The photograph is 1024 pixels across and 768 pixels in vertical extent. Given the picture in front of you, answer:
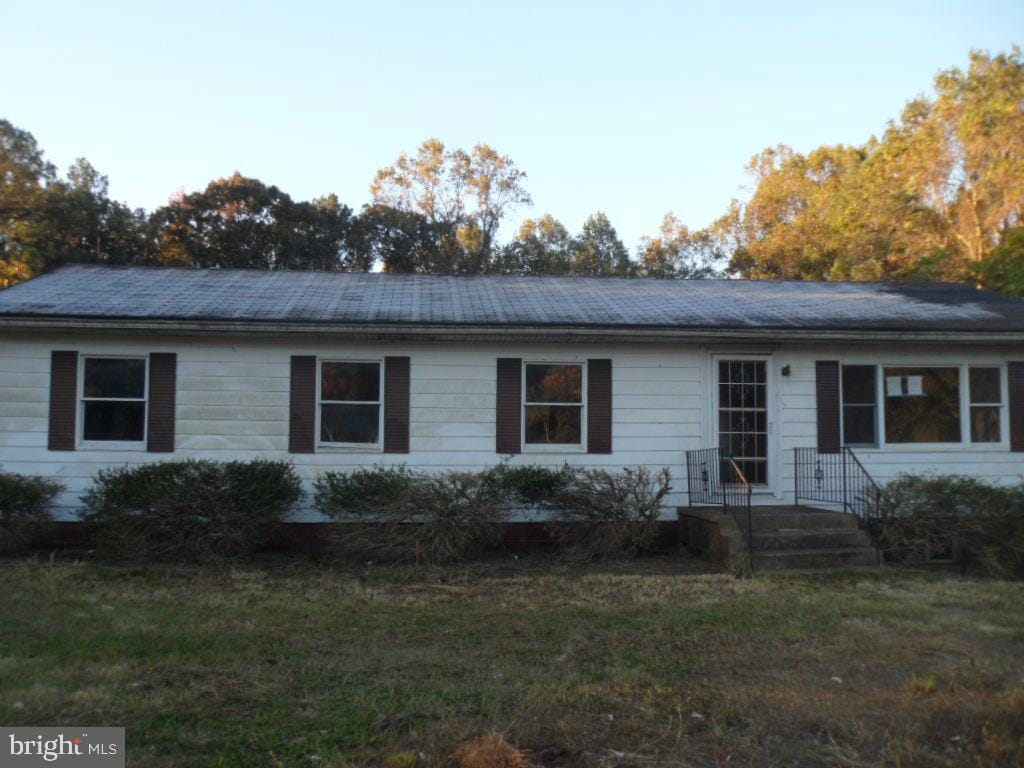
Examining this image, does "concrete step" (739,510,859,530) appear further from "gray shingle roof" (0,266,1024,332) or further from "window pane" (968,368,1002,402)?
"window pane" (968,368,1002,402)

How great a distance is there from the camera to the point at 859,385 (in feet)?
38.7

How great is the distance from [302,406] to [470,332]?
2497 mm

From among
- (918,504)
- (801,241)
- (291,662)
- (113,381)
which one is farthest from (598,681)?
(801,241)

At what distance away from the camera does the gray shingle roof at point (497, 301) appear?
1095 cm

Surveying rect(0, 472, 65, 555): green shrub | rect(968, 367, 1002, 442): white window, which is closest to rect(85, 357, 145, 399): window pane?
rect(0, 472, 65, 555): green shrub

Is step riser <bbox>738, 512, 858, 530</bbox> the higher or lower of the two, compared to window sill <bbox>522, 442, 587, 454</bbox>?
lower

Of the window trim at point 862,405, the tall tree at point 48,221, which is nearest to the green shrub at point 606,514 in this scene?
the window trim at point 862,405

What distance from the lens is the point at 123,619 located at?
22.6 ft

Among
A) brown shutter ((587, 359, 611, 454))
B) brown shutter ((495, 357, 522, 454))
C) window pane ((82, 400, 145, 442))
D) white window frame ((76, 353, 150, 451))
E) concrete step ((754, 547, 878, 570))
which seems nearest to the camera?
concrete step ((754, 547, 878, 570))

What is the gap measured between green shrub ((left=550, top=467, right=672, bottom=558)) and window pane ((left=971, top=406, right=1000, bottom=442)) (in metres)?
5.13

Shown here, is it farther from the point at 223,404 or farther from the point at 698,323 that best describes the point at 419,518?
the point at 698,323

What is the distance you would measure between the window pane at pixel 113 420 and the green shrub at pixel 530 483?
477 cm

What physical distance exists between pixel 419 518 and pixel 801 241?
27.5m

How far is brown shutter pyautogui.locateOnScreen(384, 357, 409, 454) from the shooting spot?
1102cm
